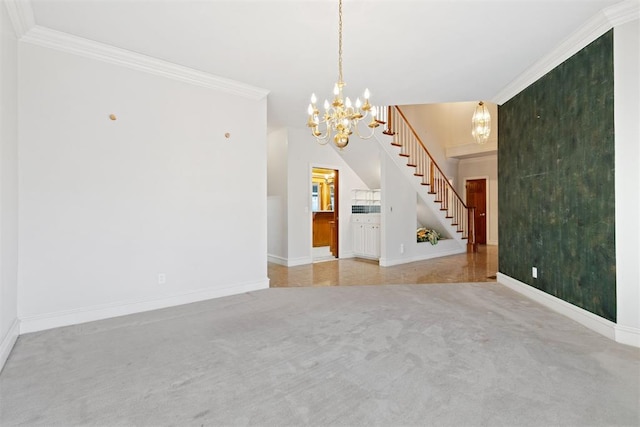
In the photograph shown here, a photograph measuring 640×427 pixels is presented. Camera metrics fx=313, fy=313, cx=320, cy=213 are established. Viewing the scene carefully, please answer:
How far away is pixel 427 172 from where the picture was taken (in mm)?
7066

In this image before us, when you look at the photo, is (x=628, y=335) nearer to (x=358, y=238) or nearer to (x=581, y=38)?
(x=581, y=38)

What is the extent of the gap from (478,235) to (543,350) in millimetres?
7372

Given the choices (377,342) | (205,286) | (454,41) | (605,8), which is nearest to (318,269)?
(205,286)

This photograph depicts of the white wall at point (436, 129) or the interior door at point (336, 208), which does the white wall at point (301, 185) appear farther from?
the white wall at point (436, 129)

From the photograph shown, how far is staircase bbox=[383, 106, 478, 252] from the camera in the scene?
637 cm

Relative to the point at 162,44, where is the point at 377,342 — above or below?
below

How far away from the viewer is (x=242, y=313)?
332cm

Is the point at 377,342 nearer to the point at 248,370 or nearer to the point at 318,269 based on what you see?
the point at 248,370

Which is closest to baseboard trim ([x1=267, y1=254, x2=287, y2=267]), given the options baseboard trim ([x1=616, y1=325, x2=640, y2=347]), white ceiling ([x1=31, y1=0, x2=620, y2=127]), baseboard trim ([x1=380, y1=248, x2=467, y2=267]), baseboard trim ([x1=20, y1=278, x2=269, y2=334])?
baseboard trim ([x1=380, y1=248, x2=467, y2=267])

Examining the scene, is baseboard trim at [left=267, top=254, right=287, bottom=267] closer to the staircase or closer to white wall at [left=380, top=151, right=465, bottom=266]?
white wall at [left=380, top=151, right=465, bottom=266]

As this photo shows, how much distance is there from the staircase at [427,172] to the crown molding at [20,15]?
494cm

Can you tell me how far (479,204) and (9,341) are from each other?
986 cm

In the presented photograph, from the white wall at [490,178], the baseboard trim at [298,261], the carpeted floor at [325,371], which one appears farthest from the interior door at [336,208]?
the white wall at [490,178]

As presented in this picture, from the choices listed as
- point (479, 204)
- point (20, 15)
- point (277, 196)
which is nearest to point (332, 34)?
point (20, 15)
